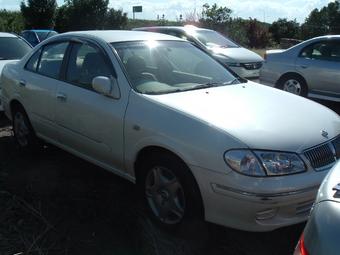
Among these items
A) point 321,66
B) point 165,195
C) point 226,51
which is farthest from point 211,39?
point 165,195

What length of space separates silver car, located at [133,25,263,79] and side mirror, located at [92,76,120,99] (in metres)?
6.09

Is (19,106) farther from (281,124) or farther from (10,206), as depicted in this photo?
(281,124)

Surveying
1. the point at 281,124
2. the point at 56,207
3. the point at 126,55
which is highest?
the point at 126,55

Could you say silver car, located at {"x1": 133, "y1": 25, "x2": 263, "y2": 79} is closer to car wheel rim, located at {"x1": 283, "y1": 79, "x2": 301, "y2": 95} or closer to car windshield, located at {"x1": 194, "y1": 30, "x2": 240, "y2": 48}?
car windshield, located at {"x1": 194, "y1": 30, "x2": 240, "y2": 48}

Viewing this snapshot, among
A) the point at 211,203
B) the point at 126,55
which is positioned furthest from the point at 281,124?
the point at 126,55

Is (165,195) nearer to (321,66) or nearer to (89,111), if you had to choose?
(89,111)

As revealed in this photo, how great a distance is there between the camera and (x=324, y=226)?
1.89 metres

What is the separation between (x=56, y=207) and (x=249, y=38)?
25.8 metres

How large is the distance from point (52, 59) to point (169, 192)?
244 centimetres

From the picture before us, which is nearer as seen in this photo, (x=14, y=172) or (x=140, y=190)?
(x=140, y=190)

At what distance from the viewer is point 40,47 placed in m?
5.56

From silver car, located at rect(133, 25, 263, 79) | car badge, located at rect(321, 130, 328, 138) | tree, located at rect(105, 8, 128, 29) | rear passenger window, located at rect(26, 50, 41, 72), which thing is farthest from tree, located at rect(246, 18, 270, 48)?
car badge, located at rect(321, 130, 328, 138)

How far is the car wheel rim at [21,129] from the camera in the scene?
5.80 m

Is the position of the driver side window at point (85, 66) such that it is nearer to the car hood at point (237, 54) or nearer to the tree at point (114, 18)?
the car hood at point (237, 54)
